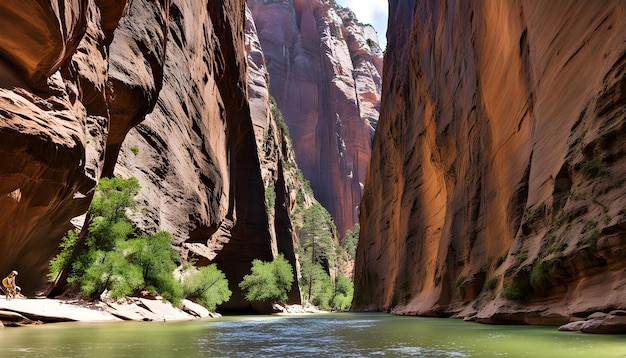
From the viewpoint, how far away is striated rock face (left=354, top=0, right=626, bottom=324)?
11.4 meters

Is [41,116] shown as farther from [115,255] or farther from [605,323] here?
[605,323]

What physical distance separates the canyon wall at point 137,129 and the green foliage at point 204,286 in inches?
77.1

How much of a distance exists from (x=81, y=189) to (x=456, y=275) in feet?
64.1

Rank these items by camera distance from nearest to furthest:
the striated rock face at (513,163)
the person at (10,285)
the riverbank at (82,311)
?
the striated rock face at (513,163), the riverbank at (82,311), the person at (10,285)

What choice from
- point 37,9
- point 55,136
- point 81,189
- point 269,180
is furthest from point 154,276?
point 269,180

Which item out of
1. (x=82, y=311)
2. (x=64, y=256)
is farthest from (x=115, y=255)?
(x=82, y=311)

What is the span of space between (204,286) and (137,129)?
1211 centimetres

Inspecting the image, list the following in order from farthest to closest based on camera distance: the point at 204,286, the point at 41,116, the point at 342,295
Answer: the point at 342,295
the point at 204,286
the point at 41,116

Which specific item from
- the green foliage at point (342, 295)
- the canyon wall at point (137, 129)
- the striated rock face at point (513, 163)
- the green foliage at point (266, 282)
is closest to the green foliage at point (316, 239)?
the green foliage at point (342, 295)

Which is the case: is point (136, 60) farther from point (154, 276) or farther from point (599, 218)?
point (599, 218)

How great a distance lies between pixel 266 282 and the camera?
4112 cm

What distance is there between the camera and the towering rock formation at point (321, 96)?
11400 cm

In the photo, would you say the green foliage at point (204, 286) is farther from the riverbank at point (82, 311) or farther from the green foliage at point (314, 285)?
the green foliage at point (314, 285)

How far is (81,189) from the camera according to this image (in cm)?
1658
